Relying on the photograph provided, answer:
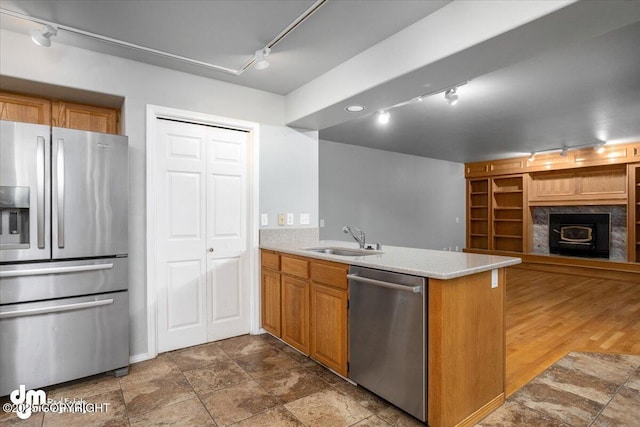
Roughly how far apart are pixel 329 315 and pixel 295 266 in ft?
1.83

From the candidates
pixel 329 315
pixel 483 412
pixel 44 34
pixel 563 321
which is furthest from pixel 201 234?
pixel 563 321

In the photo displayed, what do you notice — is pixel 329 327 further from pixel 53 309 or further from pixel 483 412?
pixel 53 309

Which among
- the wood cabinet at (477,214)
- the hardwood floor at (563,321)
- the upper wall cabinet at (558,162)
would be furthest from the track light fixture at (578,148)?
the hardwood floor at (563,321)

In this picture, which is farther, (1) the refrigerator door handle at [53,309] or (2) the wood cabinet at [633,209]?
(2) the wood cabinet at [633,209]

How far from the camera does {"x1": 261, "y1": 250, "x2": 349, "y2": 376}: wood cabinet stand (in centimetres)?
248

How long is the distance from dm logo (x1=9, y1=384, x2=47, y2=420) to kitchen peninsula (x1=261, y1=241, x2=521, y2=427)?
1.76 meters

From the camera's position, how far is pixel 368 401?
2211 mm

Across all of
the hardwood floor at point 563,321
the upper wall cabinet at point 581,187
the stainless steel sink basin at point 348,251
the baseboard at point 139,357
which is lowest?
the hardwood floor at point 563,321

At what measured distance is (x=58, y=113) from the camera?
286 cm

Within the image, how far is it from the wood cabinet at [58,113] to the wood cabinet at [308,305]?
1850 mm

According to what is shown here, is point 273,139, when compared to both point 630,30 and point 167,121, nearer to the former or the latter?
point 167,121

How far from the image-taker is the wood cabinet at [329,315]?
8.04ft

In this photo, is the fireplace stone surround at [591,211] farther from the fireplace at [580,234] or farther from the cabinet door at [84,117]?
the cabinet door at [84,117]

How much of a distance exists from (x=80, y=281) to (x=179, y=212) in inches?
36.5
